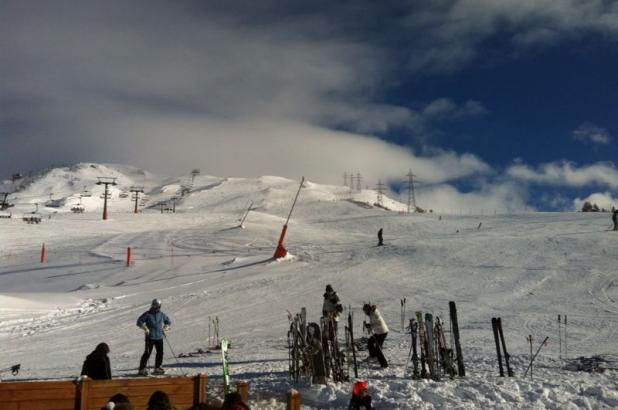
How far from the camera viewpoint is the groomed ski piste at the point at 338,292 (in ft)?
31.2

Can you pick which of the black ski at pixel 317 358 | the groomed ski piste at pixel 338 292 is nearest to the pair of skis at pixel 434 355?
the groomed ski piste at pixel 338 292

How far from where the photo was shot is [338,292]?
22.4 metres

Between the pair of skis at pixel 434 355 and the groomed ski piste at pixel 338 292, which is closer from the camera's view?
the groomed ski piste at pixel 338 292

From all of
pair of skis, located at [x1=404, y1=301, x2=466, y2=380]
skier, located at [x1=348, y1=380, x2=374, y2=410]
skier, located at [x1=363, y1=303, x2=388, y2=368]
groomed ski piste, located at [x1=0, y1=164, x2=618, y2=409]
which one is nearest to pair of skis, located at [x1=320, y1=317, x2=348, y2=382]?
groomed ski piste, located at [x1=0, y1=164, x2=618, y2=409]

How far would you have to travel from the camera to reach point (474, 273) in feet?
79.7

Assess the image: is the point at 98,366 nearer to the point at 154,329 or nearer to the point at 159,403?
the point at 154,329

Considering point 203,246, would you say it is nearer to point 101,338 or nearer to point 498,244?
point 498,244

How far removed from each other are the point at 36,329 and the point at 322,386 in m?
14.0

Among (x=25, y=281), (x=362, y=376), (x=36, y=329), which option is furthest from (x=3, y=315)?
(x=362, y=376)

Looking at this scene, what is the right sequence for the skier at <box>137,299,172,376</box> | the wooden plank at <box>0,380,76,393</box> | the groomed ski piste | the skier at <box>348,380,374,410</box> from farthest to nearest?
the skier at <box>137,299,172,376</box>, the groomed ski piste, the skier at <box>348,380,374,410</box>, the wooden plank at <box>0,380,76,393</box>

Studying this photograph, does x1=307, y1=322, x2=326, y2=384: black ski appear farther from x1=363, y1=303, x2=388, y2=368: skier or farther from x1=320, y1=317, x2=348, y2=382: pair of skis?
x1=363, y1=303, x2=388, y2=368: skier

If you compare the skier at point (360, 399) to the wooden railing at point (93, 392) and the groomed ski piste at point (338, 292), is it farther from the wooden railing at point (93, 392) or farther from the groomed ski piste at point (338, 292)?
the wooden railing at point (93, 392)

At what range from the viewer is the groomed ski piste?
9523 millimetres

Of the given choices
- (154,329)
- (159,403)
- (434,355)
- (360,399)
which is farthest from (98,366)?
(434,355)
